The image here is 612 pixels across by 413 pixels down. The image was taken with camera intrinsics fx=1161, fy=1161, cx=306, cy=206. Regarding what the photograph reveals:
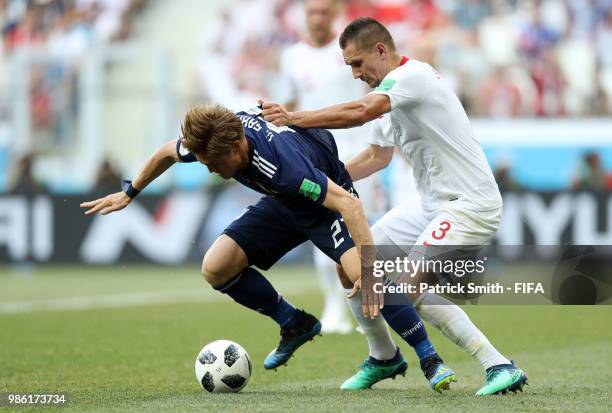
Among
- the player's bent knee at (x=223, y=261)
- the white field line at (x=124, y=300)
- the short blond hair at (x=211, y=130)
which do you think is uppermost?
the short blond hair at (x=211, y=130)

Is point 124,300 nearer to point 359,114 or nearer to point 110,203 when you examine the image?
point 110,203

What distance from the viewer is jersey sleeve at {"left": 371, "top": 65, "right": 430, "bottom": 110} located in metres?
6.20

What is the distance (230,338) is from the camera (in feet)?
32.3

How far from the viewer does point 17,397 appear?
21.2ft

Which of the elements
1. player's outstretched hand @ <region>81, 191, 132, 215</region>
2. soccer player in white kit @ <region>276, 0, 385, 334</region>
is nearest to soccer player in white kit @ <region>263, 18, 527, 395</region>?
player's outstretched hand @ <region>81, 191, 132, 215</region>

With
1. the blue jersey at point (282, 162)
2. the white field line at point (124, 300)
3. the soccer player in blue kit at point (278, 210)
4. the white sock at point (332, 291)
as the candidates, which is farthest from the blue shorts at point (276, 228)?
the white field line at point (124, 300)

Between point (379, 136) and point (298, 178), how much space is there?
115cm

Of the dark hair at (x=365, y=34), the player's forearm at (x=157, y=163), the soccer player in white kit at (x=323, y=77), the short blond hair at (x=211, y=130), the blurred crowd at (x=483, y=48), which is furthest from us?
the blurred crowd at (x=483, y=48)

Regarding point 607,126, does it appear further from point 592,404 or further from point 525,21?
point 592,404

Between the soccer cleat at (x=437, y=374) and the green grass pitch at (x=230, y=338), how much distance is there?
0.08 meters

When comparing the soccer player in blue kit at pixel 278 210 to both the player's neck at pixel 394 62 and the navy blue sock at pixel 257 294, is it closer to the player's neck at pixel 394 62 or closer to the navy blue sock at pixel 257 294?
the navy blue sock at pixel 257 294

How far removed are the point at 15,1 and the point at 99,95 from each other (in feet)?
15.8

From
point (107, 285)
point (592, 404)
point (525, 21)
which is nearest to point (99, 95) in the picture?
point (107, 285)

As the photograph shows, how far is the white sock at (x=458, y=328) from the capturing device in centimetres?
651
